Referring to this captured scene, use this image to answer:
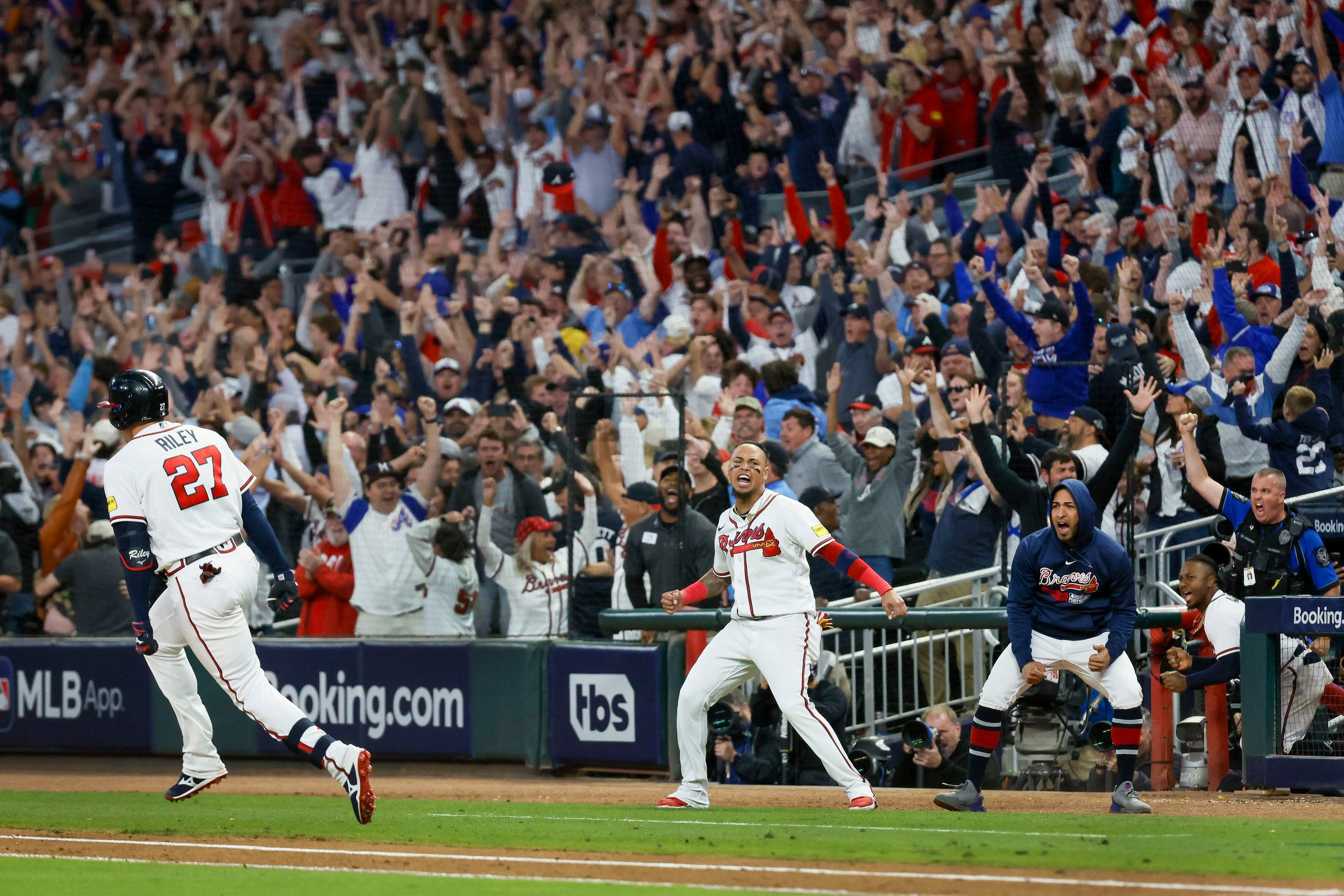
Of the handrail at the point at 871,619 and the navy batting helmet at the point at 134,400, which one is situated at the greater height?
the navy batting helmet at the point at 134,400

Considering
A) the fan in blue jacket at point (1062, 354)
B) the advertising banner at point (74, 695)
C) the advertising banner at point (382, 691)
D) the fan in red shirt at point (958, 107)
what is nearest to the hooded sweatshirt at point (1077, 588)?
the fan in blue jacket at point (1062, 354)

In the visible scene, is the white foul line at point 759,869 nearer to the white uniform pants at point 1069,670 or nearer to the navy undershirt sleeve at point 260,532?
the navy undershirt sleeve at point 260,532

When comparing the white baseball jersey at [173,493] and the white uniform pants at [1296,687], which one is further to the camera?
the white uniform pants at [1296,687]

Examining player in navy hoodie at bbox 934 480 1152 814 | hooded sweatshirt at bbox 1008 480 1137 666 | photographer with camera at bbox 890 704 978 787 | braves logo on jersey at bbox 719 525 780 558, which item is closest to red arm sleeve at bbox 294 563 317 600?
photographer with camera at bbox 890 704 978 787

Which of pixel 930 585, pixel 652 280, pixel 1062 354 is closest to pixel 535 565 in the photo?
pixel 930 585

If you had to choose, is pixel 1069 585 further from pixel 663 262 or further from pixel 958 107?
pixel 958 107

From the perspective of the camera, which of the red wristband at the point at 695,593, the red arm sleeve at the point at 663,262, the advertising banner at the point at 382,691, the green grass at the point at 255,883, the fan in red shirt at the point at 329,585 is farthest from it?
the red arm sleeve at the point at 663,262

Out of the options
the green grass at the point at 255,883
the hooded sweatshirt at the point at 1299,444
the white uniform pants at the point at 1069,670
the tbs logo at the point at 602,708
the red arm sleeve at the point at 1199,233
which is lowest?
the green grass at the point at 255,883

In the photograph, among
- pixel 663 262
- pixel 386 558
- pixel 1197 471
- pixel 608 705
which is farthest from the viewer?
pixel 663 262

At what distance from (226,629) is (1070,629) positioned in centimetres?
415

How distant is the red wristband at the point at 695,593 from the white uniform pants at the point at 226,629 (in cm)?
203

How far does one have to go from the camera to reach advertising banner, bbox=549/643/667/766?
35.6 feet

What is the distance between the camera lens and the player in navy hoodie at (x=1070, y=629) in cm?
818

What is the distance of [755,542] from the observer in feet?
26.9
